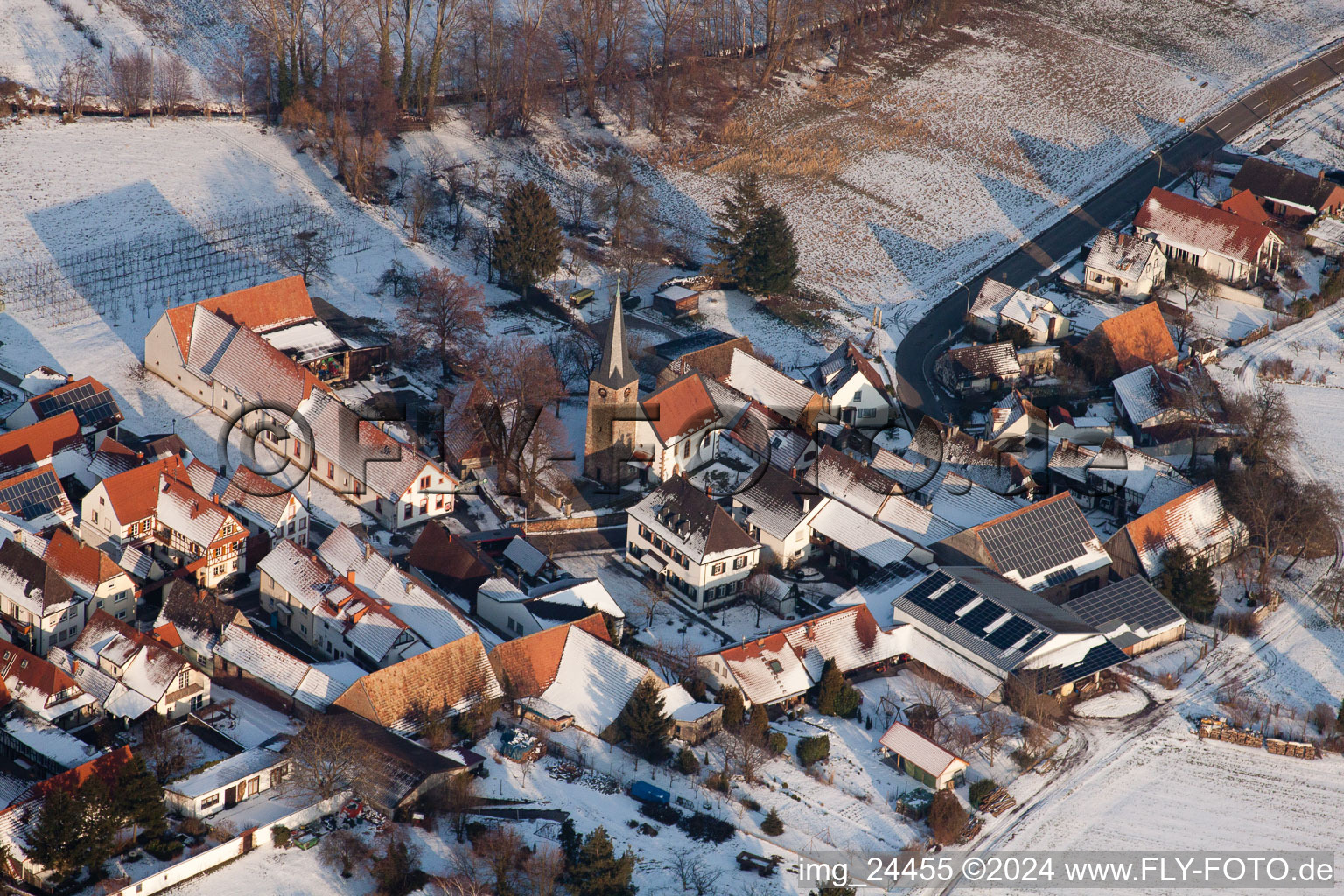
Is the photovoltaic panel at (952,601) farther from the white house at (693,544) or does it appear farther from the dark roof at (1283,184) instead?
the dark roof at (1283,184)

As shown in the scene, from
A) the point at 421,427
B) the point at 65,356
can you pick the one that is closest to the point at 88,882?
the point at 421,427

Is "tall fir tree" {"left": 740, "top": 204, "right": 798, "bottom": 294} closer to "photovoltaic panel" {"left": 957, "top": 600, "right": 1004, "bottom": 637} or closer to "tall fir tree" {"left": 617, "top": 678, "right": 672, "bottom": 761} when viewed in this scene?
"photovoltaic panel" {"left": 957, "top": 600, "right": 1004, "bottom": 637}

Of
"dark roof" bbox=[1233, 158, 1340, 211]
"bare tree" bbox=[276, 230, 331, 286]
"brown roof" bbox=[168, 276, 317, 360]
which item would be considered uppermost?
"dark roof" bbox=[1233, 158, 1340, 211]

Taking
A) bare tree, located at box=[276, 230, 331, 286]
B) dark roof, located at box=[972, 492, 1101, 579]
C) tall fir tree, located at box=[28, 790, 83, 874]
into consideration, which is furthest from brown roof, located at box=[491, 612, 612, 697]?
bare tree, located at box=[276, 230, 331, 286]

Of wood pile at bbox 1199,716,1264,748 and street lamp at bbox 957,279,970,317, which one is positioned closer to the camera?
wood pile at bbox 1199,716,1264,748

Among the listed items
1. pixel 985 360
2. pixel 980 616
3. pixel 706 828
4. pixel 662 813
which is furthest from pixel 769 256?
pixel 706 828
